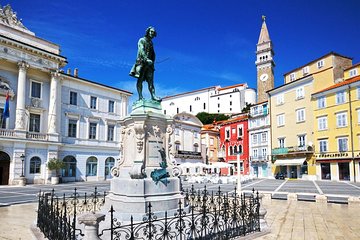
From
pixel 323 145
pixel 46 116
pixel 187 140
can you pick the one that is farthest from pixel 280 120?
pixel 46 116

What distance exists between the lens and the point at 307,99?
43750 millimetres

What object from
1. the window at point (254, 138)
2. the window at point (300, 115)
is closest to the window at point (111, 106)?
the window at point (254, 138)

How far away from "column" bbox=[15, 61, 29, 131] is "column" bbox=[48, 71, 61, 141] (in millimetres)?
3000

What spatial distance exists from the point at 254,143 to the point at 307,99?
13.2 m

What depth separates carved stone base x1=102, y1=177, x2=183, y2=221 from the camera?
8516 mm

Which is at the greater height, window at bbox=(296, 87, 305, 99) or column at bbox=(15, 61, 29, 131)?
window at bbox=(296, 87, 305, 99)

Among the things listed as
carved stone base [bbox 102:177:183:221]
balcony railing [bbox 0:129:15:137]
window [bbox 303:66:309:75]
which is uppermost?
window [bbox 303:66:309:75]

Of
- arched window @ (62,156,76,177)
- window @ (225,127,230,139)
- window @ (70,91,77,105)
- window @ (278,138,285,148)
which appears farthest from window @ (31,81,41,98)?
window @ (225,127,230,139)

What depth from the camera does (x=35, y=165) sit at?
Result: 104 ft

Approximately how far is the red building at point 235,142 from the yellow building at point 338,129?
15295 millimetres

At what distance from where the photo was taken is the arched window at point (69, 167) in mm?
35031

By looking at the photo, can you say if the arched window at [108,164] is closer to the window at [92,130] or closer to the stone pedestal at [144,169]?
the window at [92,130]

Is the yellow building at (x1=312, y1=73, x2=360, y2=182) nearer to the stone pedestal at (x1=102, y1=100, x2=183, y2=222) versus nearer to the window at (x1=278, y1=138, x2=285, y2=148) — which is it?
the window at (x1=278, y1=138, x2=285, y2=148)

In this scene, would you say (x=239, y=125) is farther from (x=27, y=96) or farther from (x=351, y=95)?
(x=27, y=96)
